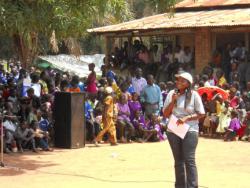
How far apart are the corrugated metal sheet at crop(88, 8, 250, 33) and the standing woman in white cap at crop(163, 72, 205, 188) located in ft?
35.8

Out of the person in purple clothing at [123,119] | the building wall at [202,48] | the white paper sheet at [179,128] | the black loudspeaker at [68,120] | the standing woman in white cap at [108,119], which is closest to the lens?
the white paper sheet at [179,128]

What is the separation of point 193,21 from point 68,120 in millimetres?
8521

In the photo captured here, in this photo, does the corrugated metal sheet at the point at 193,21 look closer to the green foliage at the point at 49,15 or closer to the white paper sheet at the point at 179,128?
the green foliage at the point at 49,15

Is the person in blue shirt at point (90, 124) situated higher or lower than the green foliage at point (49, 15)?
lower

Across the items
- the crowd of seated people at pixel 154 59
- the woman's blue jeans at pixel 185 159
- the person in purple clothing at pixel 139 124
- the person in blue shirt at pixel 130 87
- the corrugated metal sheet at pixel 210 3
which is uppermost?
the corrugated metal sheet at pixel 210 3

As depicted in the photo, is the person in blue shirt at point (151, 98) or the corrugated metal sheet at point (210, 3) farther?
the corrugated metal sheet at point (210, 3)

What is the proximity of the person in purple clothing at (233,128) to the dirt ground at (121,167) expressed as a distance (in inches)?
30.3

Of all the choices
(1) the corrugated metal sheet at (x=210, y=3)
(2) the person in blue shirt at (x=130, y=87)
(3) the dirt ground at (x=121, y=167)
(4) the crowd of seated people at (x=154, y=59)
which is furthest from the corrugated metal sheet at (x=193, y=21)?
(3) the dirt ground at (x=121, y=167)

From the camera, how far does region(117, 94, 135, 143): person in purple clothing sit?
1585 centimetres

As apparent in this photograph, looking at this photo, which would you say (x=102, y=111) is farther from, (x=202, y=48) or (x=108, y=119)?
(x=202, y=48)

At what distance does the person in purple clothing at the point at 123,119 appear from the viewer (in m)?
15.9

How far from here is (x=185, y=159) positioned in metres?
8.16

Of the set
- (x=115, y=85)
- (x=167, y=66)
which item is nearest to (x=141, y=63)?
(x=167, y=66)

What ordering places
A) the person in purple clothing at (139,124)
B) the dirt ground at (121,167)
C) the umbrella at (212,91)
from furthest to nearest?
the umbrella at (212,91)
the person in purple clothing at (139,124)
the dirt ground at (121,167)
